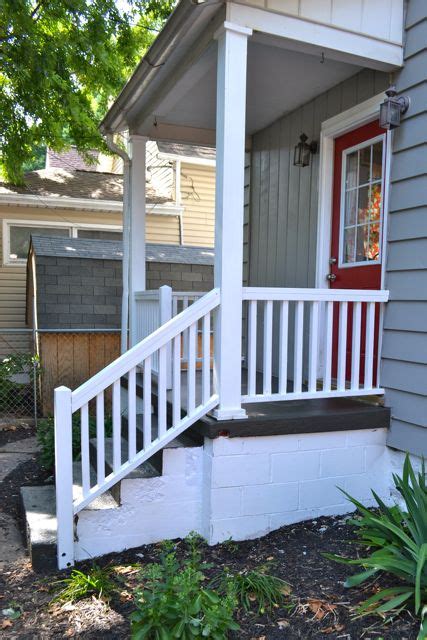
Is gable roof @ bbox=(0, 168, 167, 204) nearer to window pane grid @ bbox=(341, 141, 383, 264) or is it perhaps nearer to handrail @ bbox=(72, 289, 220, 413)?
window pane grid @ bbox=(341, 141, 383, 264)

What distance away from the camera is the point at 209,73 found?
147 inches

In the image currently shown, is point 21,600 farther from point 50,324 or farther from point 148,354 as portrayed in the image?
point 50,324

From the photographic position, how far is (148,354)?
117 inches

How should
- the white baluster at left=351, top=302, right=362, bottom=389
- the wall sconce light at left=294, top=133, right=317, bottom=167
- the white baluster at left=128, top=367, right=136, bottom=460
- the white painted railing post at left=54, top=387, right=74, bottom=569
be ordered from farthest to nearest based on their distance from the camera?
the wall sconce light at left=294, top=133, right=317, bottom=167 < the white baluster at left=351, top=302, right=362, bottom=389 < the white baluster at left=128, top=367, right=136, bottom=460 < the white painted railing post at left=54, top=387, right=74, bottom=569

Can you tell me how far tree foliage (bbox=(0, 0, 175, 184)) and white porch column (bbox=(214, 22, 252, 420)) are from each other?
3954mm

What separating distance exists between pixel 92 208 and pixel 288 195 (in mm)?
6083

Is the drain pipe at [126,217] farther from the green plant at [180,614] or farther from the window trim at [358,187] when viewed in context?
the green plant at [180,614]

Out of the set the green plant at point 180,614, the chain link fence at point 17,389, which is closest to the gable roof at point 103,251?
the chain link fence at point 17,389

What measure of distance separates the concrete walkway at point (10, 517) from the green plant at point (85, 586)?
460mm

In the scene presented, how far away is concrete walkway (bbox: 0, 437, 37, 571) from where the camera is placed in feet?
9.98

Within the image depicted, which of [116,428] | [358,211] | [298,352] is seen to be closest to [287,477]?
[298,352]

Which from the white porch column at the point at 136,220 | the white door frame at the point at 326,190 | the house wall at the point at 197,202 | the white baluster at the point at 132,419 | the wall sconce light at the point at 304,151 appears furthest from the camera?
the house wall at the point at 197,202

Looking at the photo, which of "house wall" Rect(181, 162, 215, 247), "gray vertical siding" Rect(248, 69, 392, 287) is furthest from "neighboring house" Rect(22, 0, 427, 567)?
"house wall" Rect(181, 162, 215, 247)

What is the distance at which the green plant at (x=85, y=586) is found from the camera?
2.56 metres
